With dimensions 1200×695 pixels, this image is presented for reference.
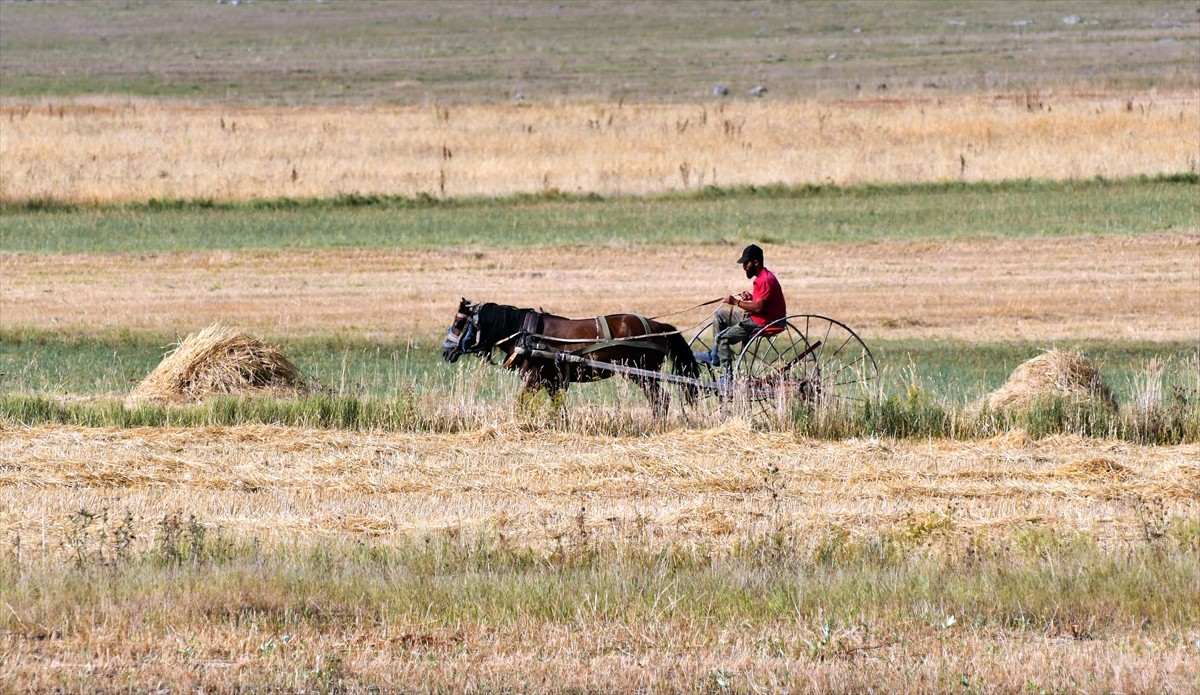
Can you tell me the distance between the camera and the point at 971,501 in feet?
35.4

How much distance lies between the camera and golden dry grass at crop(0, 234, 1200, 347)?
67.3ft

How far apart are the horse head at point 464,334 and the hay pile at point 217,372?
2.26 metres

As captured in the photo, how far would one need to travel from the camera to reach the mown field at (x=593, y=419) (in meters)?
7.49

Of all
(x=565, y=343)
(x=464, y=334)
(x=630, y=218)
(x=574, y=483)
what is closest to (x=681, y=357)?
(x=565, y=343)

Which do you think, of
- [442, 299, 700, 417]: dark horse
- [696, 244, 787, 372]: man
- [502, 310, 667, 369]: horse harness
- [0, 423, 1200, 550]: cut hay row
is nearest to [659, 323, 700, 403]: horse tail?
[442, 299, 700, 417]: dark horse

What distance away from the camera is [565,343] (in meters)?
13.4

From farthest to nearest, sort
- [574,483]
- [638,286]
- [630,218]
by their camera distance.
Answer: [630,218]
[638,286]
[574,483]

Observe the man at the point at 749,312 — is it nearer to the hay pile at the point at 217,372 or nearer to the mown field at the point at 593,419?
the mown field at the point at 593,419

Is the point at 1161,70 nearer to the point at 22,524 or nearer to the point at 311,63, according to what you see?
the point at 311,63

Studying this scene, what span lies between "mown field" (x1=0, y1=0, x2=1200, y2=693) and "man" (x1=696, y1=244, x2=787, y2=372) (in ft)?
2.18

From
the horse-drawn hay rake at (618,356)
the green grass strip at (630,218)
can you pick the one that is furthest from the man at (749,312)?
the green grass strip at (630,218)

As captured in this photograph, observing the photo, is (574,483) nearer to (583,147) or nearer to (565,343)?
(565,343)

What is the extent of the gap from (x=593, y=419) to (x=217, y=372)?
3920mm

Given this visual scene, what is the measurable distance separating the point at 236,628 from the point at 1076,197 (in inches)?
1084
